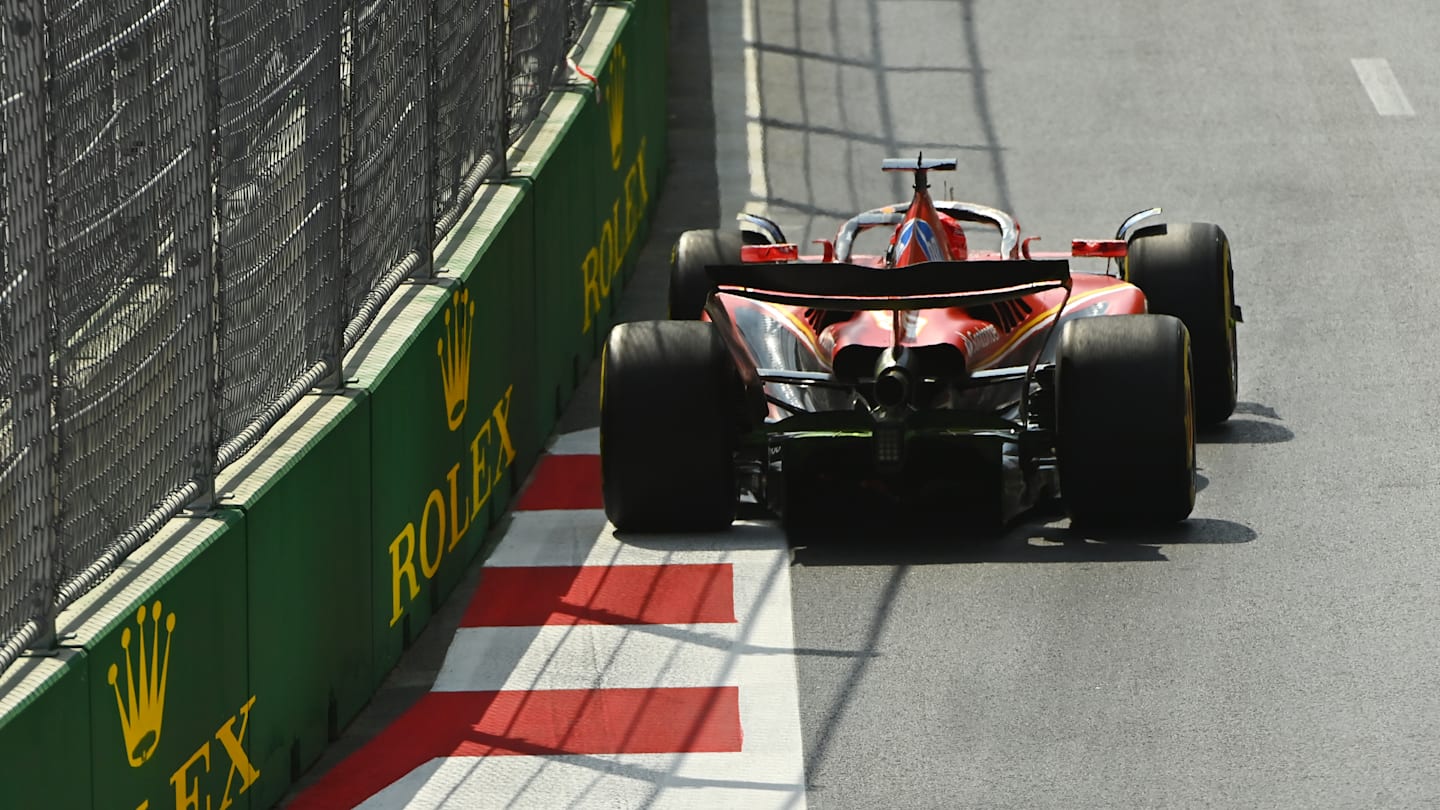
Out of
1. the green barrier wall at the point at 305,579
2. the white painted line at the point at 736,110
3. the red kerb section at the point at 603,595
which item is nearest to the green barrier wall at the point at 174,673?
the green barrier wall at the point at 305,579

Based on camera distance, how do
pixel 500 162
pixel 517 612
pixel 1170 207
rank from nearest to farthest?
1. pixel 517 612
2. pixel 500 162
3. pixel 1170 207

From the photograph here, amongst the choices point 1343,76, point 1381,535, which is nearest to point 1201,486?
point 1381,535

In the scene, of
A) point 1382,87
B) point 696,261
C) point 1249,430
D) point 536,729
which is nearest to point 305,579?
point 536,729

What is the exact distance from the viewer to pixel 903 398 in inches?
392

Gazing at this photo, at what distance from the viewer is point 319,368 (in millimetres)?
8648

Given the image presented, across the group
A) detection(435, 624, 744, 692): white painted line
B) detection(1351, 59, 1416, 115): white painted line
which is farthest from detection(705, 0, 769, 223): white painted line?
detection(435, 624, 744, 692): white painted line

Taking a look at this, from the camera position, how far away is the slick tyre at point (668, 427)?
10.1m

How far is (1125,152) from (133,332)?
12.0 m

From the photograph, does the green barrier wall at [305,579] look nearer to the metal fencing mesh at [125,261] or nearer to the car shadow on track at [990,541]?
the metal fencing mesh at [125,261]

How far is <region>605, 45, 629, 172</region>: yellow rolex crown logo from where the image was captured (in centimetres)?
1480

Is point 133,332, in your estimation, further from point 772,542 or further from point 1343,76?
point 1343,76

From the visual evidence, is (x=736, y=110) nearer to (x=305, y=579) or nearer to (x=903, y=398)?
(x=903, y=398)

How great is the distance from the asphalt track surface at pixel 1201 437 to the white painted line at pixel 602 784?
0.69 ft

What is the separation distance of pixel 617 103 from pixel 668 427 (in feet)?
17.8
